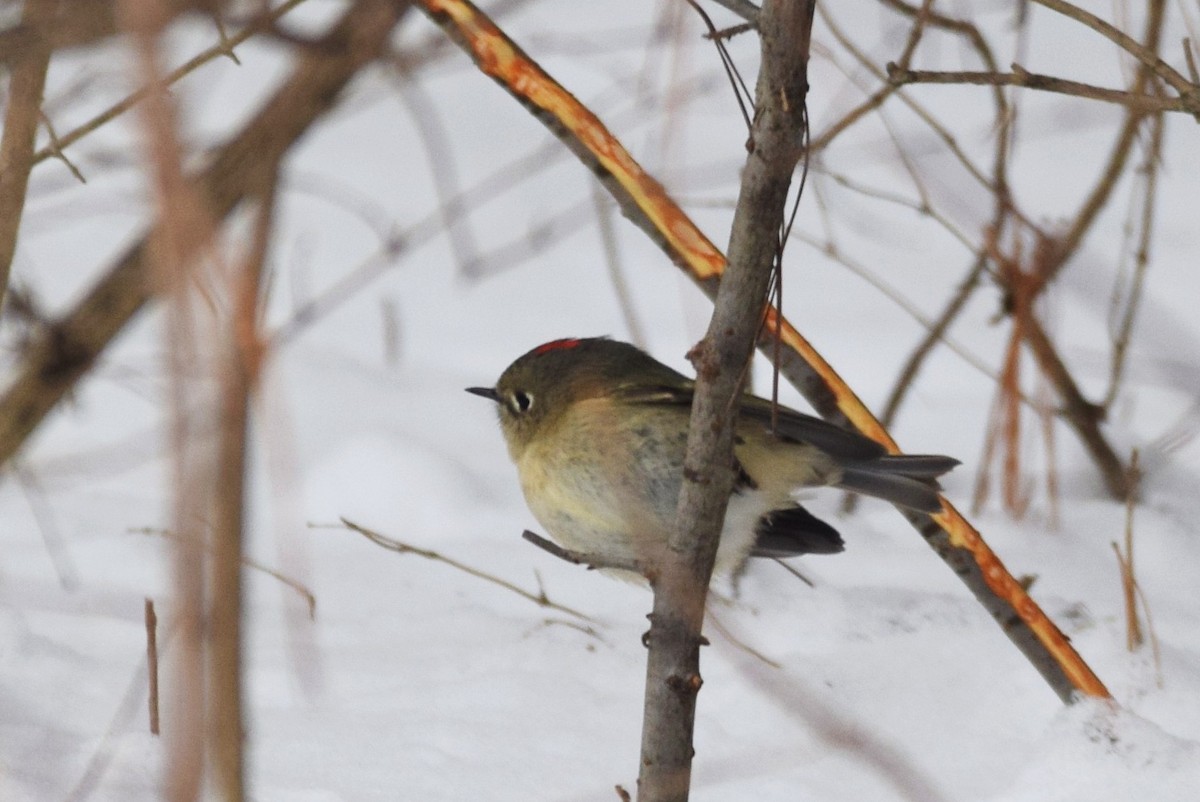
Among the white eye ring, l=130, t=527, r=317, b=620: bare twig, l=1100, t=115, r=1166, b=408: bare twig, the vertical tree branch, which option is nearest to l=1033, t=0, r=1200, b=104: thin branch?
the vertical tree branch

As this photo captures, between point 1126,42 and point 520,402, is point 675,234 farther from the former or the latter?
point 1126,42

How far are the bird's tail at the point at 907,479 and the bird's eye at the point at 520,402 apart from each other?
695mm

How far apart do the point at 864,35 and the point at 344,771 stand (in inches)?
194

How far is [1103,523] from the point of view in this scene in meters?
3.88

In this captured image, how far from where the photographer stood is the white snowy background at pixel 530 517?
7.80ft

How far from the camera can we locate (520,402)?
279 centimetres

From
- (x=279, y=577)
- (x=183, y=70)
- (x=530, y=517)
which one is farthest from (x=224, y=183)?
(x=530, y=517)

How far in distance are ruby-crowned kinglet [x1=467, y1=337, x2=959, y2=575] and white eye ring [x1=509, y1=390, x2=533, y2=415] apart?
0.14 metres

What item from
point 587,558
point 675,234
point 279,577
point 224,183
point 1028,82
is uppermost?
point 675,234

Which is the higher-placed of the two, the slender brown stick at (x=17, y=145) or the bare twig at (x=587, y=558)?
the slender brown stick at (x=17, y=145)

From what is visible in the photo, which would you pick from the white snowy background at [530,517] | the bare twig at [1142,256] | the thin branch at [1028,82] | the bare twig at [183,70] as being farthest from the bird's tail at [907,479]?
the bare twig at [1142,256]

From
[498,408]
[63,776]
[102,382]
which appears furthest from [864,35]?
[63,776]

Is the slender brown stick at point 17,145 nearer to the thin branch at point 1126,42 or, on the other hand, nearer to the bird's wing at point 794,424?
the bird's wing at point 794,424

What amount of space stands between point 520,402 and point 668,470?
0.51 m
